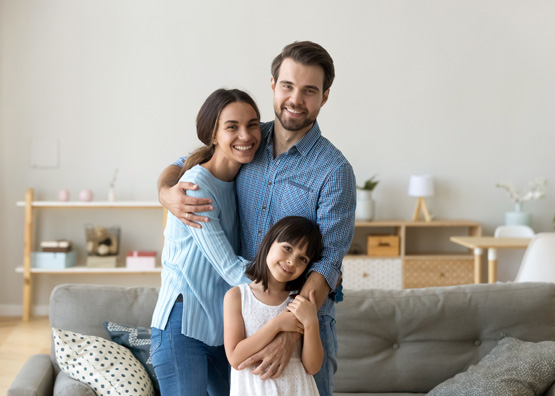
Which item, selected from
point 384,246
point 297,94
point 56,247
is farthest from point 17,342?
point 297,94

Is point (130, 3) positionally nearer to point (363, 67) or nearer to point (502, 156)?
point (363, 67)

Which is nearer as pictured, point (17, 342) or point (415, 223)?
point (17, 342)

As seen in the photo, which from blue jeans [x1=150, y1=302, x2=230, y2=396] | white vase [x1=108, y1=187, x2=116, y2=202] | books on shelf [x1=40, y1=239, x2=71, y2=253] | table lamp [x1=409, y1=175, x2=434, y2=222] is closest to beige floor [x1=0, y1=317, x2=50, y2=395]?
books on shelf [x1=40, y1=239, x2=71, y2=253]

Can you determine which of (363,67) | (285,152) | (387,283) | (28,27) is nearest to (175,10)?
(28,27)

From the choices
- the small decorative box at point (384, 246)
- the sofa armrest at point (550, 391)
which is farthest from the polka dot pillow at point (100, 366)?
the small decorative box at point (384, 246)

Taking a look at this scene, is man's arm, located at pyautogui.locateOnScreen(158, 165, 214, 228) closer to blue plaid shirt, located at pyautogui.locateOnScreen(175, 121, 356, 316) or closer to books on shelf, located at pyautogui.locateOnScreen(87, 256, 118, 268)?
blue plaid shirt, located at pyautogui.locateOnScreen(175, 121, 356, 316)

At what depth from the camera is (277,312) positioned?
1735 mm

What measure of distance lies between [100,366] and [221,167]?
3.17 ft

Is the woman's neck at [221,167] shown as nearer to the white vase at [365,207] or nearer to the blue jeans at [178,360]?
the blue jeans at [178,360]

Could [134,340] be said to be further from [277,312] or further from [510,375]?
[510,375]

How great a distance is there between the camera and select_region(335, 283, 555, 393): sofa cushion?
2660mm

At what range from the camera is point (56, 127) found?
5914 mm

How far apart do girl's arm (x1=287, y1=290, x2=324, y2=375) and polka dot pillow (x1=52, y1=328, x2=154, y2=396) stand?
2.99 feet

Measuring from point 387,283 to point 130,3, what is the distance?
3.42 meters
